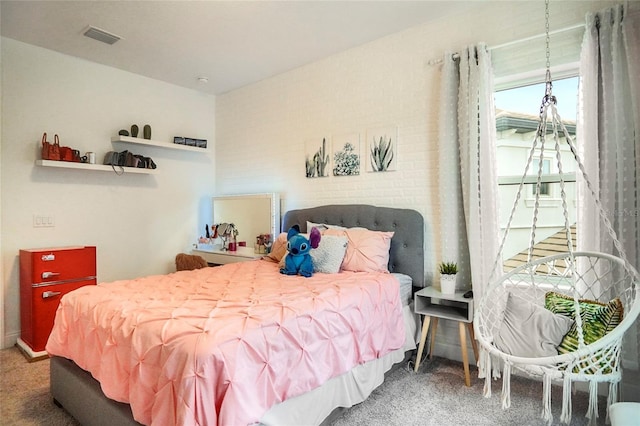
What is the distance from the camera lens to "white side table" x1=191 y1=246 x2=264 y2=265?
12.7ft

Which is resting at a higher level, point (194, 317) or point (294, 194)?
point (294, 194)

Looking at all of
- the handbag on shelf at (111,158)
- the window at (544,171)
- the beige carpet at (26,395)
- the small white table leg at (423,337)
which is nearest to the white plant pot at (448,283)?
the small white table leg at (423,337)

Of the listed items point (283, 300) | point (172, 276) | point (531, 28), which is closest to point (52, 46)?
point (172, 276)

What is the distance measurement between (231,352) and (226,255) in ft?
9.13

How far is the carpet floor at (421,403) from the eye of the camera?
201 centimetres

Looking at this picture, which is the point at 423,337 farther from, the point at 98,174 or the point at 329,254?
the point at 98,174

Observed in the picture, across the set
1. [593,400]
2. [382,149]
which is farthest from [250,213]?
[593,400]

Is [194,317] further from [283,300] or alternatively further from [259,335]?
[283,300]

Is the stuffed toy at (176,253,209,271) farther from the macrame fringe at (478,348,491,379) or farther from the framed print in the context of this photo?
the macrame fringe at (478,348,491,379)

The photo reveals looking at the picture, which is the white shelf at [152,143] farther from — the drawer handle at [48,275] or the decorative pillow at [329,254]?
the decorative pillow at [329,254]

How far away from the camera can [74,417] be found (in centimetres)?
197

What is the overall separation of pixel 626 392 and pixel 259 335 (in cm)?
232

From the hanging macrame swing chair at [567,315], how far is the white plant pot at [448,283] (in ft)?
0.90

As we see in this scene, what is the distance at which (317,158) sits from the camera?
379 centimetres
